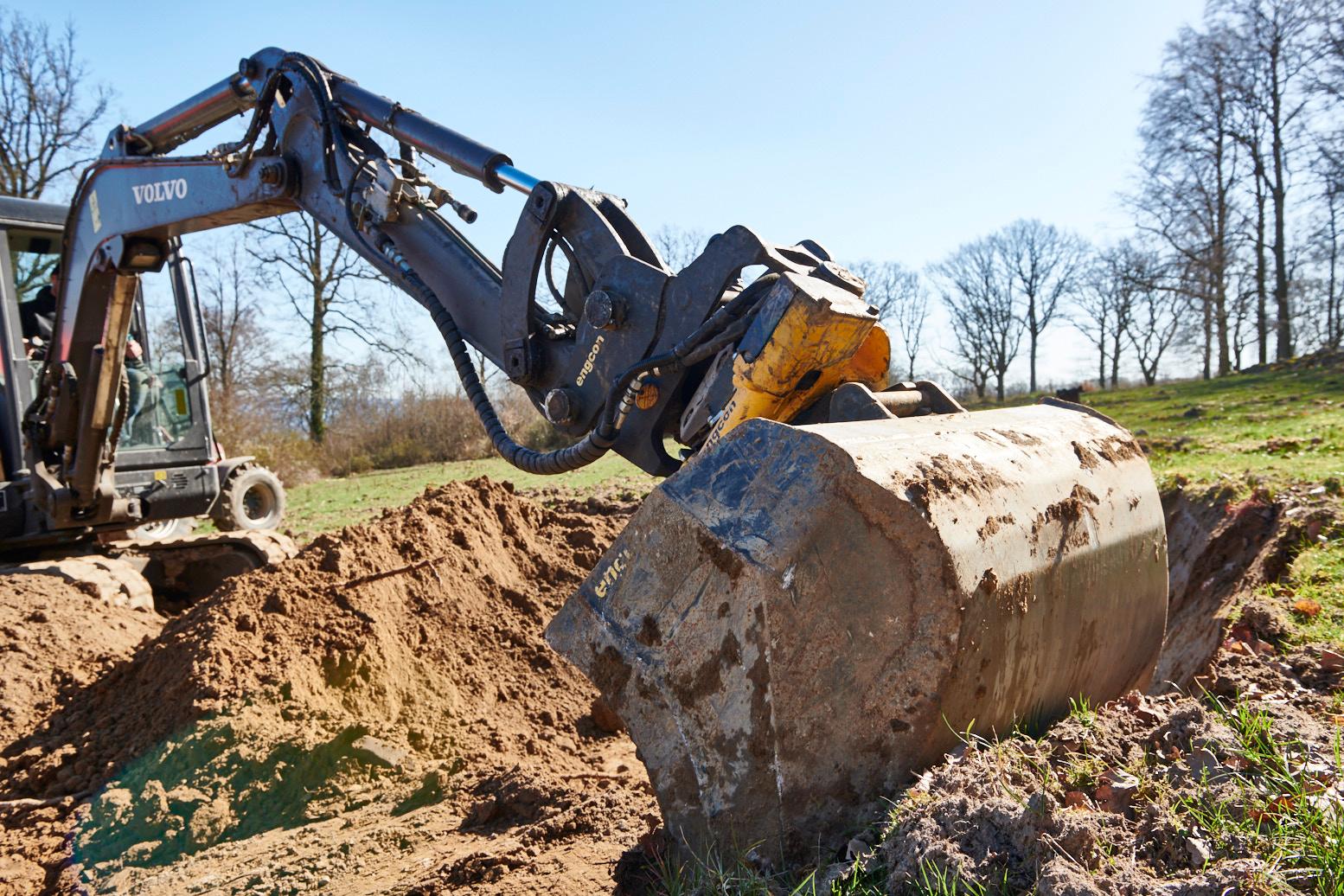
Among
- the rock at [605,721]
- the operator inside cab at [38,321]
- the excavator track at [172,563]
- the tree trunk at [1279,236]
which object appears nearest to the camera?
the rock at [605,721]

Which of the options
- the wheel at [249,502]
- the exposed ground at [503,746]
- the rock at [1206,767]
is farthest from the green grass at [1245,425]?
the wheel at [249,502]

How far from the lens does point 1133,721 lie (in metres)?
2.82

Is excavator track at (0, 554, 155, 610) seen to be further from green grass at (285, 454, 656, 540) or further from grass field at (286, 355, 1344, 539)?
grass field at (286, 355, 1344, 539)

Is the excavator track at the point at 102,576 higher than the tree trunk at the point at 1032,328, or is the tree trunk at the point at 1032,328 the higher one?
the tree trunk at the point at 1032,328

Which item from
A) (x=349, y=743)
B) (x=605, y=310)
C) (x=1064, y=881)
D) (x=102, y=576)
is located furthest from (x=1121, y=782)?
(x=102, y=576)

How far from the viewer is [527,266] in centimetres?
380

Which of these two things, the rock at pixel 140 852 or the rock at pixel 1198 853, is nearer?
the rock at pixel 1198 853

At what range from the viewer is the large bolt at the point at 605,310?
351cm

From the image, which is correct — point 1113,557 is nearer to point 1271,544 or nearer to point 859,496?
point 859,496

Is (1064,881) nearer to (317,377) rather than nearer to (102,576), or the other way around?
(102,576)

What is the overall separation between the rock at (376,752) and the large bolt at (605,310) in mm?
2339

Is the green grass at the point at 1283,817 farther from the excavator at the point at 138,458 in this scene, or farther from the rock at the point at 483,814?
the excavator at the point at 138,458

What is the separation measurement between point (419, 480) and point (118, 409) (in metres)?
13.4

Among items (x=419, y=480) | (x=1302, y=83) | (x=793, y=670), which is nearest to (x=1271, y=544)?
(x=793, y=670)
